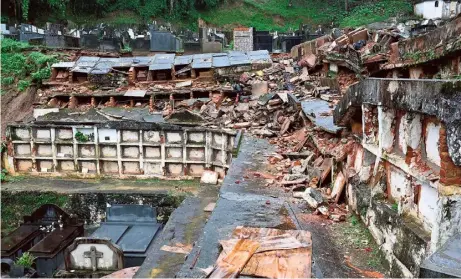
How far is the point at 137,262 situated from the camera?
9367 mm

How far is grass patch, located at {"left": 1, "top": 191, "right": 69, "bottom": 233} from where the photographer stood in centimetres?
1276

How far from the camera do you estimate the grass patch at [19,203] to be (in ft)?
41.9

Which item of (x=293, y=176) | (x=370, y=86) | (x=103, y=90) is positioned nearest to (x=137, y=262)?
(x=293, y=176)

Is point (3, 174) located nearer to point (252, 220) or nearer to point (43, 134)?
point (43, 134)

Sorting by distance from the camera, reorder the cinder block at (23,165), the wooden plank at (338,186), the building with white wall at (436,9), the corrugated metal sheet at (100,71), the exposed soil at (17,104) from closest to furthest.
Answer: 1. the wooden plank at (338,186)
2. the cinder block at (23,165)
3. the exposed soil at (17,104)
4. the corrugated metal sheet at (100,71)
5. the building with white wall at (436,9)

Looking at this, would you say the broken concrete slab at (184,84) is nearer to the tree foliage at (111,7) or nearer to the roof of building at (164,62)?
the roof of building at (164,62)

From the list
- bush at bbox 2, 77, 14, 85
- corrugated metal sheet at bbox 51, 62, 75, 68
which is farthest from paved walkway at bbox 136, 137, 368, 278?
bush at bbox 2, 77, 14, 85

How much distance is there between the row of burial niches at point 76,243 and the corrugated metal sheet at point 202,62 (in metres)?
8.12

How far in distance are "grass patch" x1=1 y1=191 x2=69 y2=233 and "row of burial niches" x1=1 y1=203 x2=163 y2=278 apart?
70 cm

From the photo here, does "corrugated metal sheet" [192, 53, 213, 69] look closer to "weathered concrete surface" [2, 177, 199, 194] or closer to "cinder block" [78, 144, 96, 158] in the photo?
"cinder block" [78, 144, 96, 158]

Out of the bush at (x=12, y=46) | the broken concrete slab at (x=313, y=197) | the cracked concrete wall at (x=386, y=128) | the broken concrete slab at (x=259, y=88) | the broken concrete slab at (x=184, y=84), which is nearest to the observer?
the cracked concrete wall at (x=386, y=128)

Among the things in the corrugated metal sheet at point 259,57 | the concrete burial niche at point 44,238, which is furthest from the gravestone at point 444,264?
the corrugated metal sheet at point 259,57

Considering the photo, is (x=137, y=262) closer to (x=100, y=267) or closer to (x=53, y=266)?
(x=100, y=267)

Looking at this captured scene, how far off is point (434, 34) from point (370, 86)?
580 centimetres
